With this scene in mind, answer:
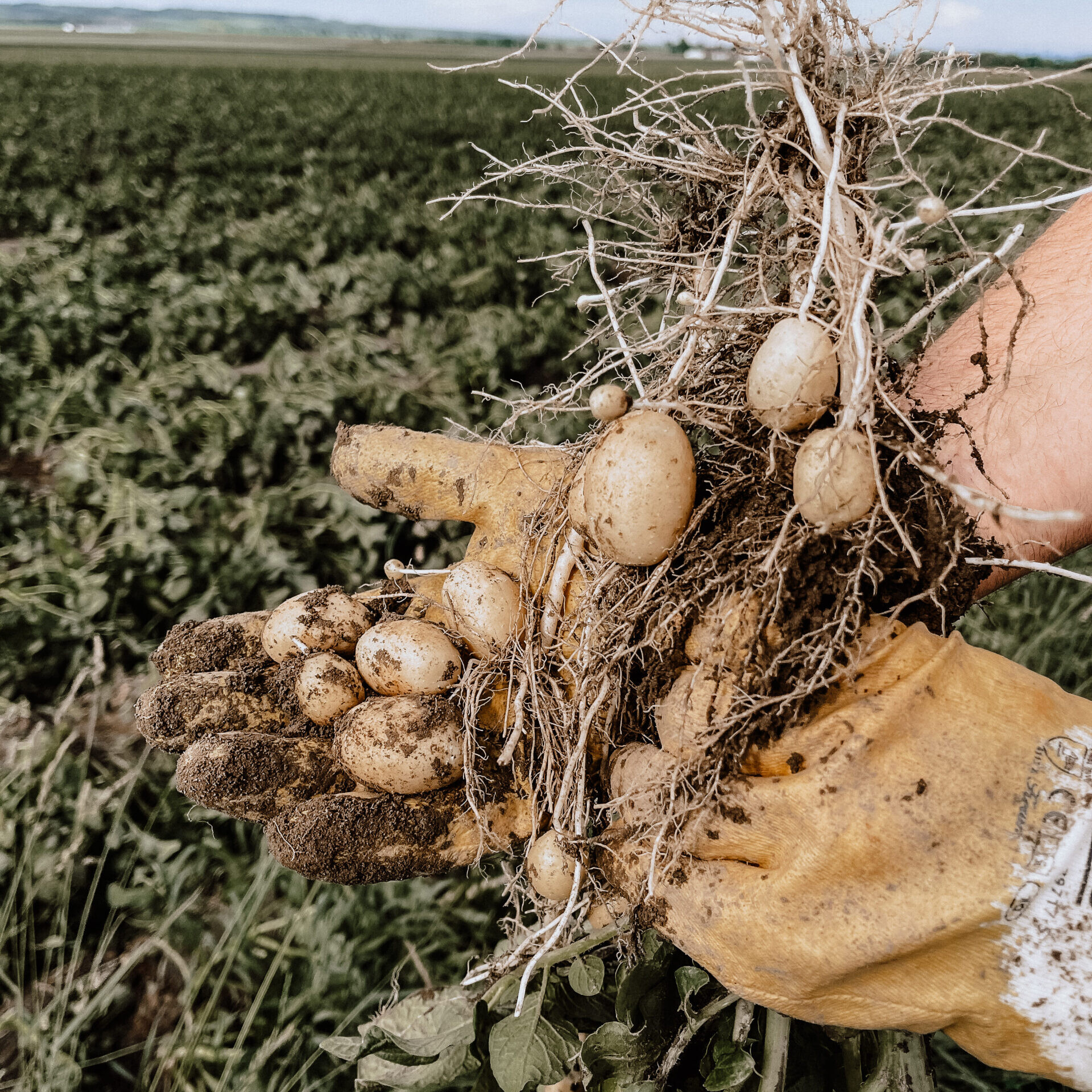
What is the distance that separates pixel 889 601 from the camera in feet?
4.10

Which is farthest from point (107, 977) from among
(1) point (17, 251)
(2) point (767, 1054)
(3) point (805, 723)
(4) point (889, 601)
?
(1) point (17, 251)

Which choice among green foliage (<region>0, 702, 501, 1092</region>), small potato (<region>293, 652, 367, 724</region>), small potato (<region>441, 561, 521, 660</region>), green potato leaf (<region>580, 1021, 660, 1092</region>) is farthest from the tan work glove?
green foliage (<region>0, 702, 501, 1092</region>)

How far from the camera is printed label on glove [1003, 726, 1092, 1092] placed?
1.07 meters

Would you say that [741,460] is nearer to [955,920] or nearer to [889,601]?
[889,601]

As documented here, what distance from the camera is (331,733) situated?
1.75 meters

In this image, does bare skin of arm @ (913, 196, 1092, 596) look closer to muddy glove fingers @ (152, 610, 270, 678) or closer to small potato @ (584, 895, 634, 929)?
small potato @ (584, 895, 634, 929)

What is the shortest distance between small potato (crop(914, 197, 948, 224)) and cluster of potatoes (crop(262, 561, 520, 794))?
0.98 meters

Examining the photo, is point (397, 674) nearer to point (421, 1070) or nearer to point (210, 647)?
point (210, 647)

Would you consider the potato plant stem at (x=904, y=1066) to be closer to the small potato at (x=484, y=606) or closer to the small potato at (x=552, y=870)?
the small potato at (x=552, y=870)

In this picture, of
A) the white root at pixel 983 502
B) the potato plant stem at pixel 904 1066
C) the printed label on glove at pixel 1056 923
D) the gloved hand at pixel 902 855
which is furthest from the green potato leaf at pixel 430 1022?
the white root at pixel 983 502

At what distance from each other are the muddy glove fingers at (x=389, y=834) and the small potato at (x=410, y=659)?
0.73 feet

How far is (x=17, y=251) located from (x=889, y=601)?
10.7 m

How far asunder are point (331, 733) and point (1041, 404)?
1.71 meters

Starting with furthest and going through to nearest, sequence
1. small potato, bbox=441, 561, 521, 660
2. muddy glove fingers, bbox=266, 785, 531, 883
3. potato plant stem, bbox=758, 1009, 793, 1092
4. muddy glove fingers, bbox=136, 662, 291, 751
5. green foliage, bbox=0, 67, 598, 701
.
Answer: green foliage, bbox=0, 67, 598, 701, muddy glove fingers, bbox=136, 662, 291, 751, small potato, bbox=441, 561, 521, 660, muddy glove fingers, bbox=266, 785, 531, 883, potato plant stem, bbox=758, 1009, 793, 1092
